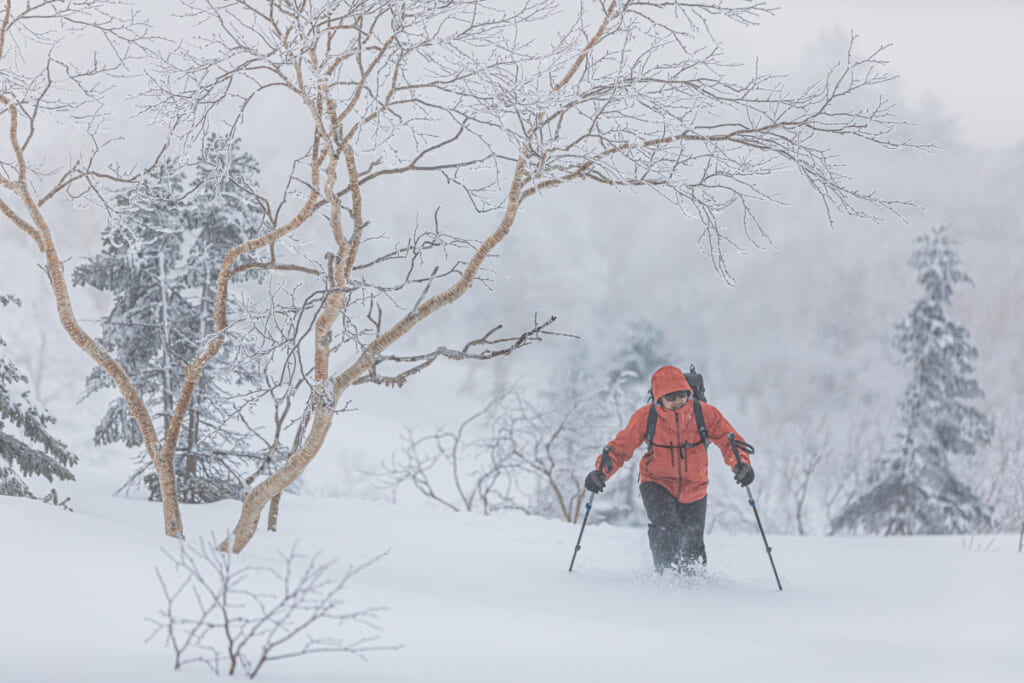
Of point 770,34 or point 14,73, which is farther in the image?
point 14,73

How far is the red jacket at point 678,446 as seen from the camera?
5.30m

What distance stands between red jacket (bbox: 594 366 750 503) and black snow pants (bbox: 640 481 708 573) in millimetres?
70

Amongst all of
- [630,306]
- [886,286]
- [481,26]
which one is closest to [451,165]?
[481,26]

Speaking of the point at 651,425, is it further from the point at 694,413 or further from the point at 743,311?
the point at 743,311

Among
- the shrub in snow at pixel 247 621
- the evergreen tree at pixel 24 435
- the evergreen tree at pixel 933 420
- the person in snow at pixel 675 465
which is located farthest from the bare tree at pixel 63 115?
the evergreen tree at pixel 933 420

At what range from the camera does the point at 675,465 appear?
5320 mm

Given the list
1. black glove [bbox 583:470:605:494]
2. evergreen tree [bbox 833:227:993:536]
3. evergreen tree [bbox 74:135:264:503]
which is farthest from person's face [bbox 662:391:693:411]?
evergreen tree [bbox 833:227:993:536]

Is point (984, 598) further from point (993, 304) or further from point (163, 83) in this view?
point (993, 304)

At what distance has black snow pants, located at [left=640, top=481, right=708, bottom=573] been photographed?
534cm

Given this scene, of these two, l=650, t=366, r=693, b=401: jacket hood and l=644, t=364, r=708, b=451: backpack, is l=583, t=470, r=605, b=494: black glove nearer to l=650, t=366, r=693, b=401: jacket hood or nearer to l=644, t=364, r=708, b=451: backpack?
l=644, t=364, r=708, b=451: backpack

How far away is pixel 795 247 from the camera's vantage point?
34.0 metres

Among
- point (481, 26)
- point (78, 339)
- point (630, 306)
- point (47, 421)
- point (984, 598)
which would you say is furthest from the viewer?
point (630, 306)

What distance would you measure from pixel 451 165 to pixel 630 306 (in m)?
27.0

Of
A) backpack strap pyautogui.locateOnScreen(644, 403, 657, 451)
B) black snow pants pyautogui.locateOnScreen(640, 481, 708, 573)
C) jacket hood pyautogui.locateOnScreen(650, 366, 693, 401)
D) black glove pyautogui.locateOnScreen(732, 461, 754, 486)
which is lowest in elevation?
black snow pants pyautogui.locateOnScreen(640, 481, 708, 573)
